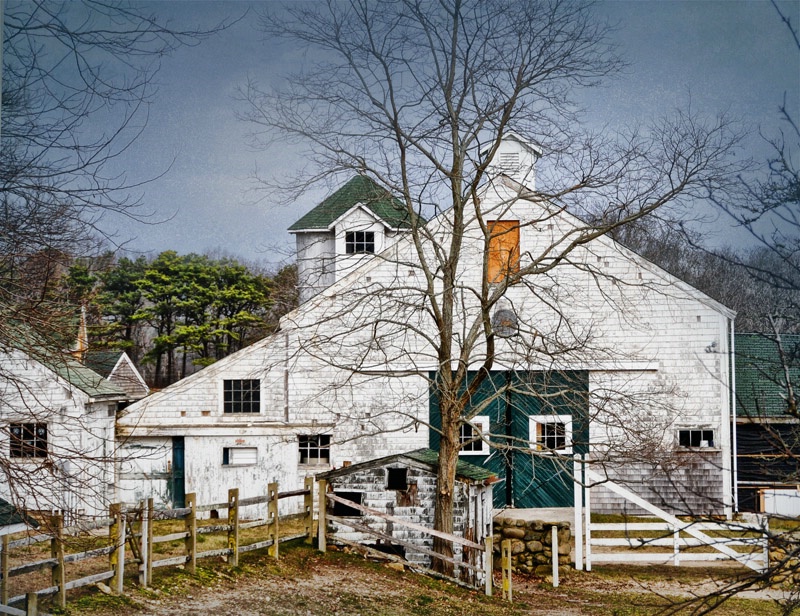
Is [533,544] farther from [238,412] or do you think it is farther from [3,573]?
[3,573]

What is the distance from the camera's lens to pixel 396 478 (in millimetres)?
8039

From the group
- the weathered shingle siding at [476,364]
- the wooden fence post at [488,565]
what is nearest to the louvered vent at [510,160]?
the weathered shingle siding at [476,364]

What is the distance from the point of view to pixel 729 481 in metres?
10.0

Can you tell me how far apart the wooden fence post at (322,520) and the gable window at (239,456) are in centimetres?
250

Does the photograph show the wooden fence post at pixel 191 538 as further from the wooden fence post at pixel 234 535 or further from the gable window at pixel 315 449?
the gable window at pixel 315 449

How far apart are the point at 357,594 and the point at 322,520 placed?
135 centimetres

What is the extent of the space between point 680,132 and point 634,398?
9.85ft

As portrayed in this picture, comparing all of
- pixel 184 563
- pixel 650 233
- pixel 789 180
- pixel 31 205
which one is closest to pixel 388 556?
pixel 184 563

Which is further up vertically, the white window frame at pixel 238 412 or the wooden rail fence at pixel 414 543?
the white window frame at pixel 238 412

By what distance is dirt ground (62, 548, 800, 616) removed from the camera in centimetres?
593

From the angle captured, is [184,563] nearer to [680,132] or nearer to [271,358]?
[271,358]

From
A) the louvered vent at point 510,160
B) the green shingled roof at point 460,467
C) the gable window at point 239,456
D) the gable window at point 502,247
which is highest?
the louvered vent at point 510,160

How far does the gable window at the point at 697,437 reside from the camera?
9945 mm

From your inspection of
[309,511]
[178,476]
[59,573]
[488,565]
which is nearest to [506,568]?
[488,565]
